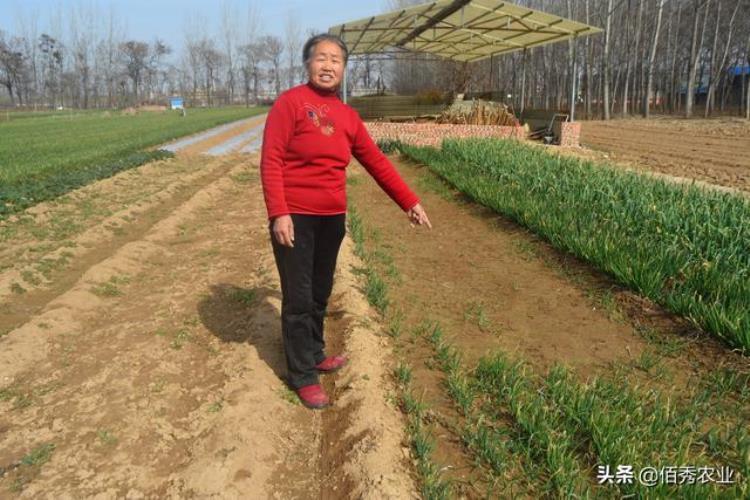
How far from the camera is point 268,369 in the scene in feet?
10.1

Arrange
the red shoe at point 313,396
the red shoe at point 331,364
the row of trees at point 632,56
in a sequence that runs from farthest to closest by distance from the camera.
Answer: the row of trees at point 632,56
the red shoe at point 331,364
the red shoe at point 313,396

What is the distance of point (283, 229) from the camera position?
2.38 m

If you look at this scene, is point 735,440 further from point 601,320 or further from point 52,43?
point 52,43

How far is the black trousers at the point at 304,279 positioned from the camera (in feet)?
8.43

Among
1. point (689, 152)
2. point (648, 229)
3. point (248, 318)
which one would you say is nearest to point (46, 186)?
point (248, 318)

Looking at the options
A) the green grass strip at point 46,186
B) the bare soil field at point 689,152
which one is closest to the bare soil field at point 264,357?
the green grass strip at point 46,186

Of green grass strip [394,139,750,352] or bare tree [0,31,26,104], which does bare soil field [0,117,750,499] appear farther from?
bare tree [0,31,26,104]

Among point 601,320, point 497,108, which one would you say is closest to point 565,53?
point 497,108

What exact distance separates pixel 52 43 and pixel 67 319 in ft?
280

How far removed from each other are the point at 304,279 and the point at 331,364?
2.30 feet

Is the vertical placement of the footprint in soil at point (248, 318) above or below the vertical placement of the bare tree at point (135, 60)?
below

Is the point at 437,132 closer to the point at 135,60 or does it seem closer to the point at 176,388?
the point at 176,388

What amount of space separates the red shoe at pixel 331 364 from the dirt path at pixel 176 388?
76 millimetres

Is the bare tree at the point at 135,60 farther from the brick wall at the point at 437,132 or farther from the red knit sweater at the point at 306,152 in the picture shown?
the red knit sweater at the point at 306,152
